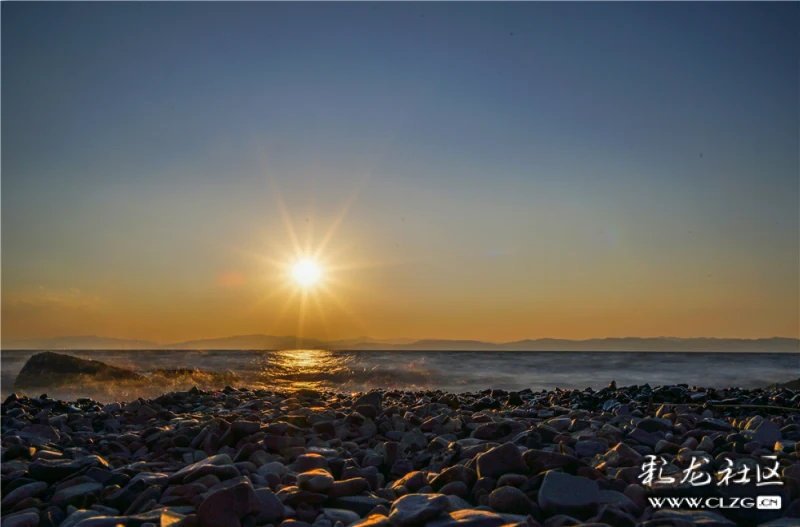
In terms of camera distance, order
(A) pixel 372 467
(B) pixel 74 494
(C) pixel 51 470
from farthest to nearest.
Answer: (C) pixel 51 470, (A) pixel 372 467, (B) pixel 74 494

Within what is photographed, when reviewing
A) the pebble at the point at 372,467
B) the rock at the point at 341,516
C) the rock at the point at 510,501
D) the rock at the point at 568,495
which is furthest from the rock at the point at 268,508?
the rock at the point at 568,495

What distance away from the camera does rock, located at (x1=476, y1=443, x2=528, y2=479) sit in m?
3.00

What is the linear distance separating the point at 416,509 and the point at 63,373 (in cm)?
1608

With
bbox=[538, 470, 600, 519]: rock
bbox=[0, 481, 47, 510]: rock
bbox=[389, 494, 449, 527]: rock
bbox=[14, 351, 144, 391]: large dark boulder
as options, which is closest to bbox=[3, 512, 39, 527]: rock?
bbox=[0, 481, 47, 510]: rock

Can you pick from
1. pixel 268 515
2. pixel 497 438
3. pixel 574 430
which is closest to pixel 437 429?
pixel 497 438

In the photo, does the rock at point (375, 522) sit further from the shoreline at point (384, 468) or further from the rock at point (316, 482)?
the rock at point (316, 482)

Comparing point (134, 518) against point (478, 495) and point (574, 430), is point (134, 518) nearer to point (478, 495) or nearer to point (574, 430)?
point (478, 495)

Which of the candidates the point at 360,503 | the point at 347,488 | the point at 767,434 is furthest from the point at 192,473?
the point at 767,434

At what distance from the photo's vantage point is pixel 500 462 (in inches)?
120

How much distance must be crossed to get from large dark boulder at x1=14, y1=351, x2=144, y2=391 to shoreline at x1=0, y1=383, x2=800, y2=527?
1015 centimetres

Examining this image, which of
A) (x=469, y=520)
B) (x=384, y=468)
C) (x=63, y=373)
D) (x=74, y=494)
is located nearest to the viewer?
(x=469, y=520)

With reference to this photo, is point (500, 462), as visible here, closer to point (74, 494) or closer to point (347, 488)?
point (347, 488)

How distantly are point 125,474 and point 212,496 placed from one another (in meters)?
1.19

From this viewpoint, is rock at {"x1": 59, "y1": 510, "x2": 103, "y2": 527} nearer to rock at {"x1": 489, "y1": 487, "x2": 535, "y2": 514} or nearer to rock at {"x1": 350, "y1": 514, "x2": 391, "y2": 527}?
rock at {"x1": 350, "y1": 514, "x2": 391, "y2": 527}
